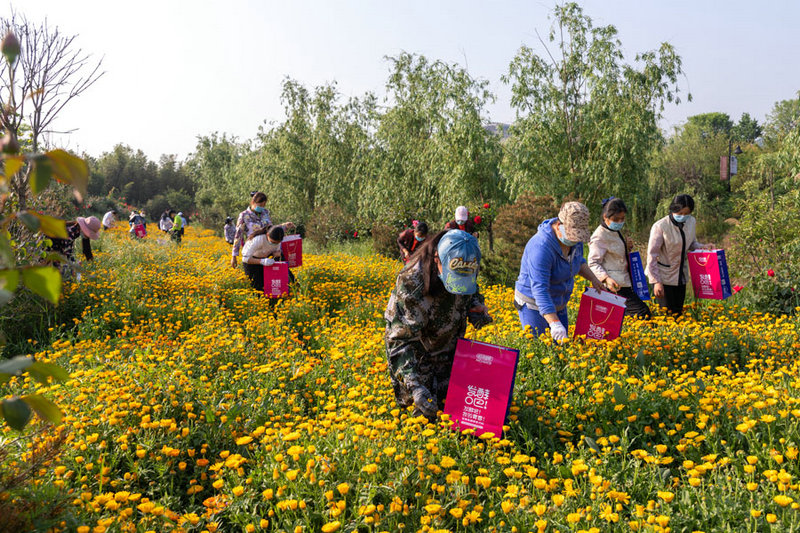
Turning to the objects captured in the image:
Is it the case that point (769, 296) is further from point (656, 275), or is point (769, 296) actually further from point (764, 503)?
point (764, 503)

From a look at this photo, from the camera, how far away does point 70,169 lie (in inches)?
38.4

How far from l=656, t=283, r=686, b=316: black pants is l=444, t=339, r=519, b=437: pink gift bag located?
357 centimetres

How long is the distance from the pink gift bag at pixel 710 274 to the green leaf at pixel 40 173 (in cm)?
620

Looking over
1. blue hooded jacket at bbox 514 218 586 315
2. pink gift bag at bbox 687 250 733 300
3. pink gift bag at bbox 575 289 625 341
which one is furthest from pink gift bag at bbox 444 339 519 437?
pink gift bag at bbox 687 250 733 300

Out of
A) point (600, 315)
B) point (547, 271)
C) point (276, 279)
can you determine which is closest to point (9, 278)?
point (547, 271)

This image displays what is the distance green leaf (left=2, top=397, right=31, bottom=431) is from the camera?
96cm

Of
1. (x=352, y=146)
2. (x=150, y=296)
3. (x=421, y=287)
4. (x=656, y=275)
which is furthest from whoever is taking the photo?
(x=352, y=146)

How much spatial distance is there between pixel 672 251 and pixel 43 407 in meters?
5.99

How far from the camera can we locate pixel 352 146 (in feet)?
70.1

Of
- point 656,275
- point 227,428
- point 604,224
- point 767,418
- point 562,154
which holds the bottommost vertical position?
point 227,428

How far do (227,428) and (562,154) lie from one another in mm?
11654

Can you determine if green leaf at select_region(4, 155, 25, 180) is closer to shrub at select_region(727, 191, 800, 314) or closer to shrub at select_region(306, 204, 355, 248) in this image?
shrub at select_region(727, 191, 800, 314)

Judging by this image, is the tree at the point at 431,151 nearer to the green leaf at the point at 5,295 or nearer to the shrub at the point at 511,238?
the shrub at the point at 511,238

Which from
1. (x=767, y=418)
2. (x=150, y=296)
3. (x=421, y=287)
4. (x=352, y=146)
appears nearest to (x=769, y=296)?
(x=767, y=418)
